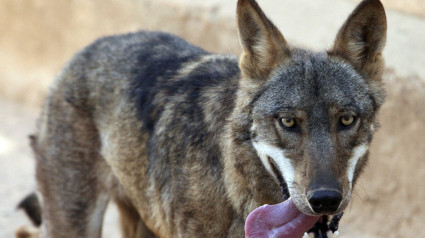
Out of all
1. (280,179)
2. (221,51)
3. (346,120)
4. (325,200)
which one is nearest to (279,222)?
(280,179)

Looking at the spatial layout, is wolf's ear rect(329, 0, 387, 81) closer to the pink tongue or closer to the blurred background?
the pink tongue

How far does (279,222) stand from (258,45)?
1.12 meters

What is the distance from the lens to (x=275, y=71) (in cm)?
442

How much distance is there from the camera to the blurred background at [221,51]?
280 inches

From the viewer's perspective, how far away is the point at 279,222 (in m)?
4.18

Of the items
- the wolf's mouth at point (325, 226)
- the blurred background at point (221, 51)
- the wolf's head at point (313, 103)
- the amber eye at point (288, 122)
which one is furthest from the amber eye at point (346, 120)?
the blurred background at point (221, 51)

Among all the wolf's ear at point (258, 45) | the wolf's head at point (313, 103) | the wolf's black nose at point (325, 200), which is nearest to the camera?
the wolf's black nose at point (325, 200)

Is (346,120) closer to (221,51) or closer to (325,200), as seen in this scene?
(325,200)

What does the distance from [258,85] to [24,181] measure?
5190mm

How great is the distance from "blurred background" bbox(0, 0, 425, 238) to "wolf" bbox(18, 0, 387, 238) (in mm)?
1380

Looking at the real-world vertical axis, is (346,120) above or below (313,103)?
below

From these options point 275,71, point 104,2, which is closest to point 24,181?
point 104,2

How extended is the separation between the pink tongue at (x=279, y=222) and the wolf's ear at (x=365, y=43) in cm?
99

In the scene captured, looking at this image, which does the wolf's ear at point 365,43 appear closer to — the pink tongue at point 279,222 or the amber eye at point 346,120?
the amber eye at point 346,120
